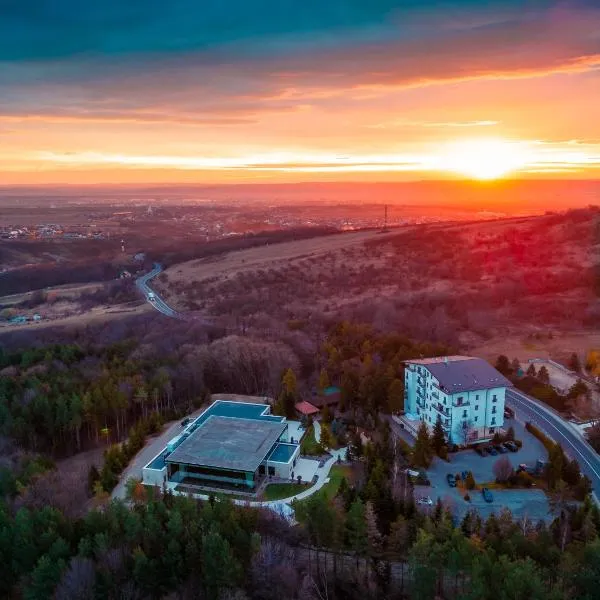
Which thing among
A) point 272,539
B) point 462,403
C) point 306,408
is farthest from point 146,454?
point 462,403

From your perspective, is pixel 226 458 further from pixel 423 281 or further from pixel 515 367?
pixel 423 281

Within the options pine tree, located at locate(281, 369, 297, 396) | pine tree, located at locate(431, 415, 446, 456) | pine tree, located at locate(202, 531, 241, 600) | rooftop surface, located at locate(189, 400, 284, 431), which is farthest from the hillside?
pine tree, located at locate(202, 531, 241, 600)

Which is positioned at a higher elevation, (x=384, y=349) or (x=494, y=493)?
(x=384, y=349)

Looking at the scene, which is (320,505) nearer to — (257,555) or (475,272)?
(257,555)

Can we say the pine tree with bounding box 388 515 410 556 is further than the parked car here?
No

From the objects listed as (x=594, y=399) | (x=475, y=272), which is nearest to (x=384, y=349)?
(x=594, y=399)

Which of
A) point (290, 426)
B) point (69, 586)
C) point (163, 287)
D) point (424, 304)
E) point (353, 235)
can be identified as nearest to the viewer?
point (69, 586)

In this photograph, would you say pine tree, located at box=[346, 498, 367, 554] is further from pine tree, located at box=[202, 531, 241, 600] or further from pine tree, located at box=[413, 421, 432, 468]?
pine tree, located at box=[413, 421, 432, 468]
